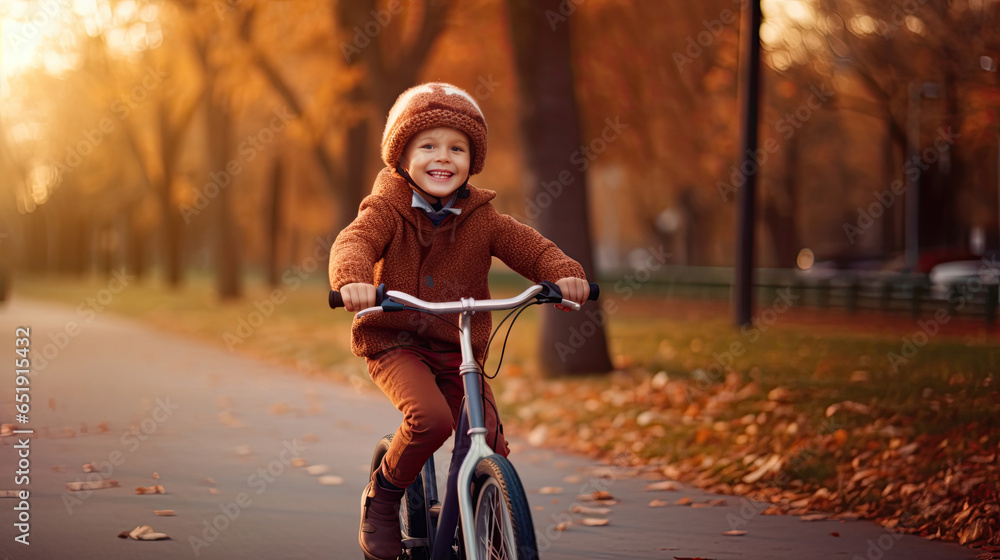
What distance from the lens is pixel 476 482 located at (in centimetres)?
359

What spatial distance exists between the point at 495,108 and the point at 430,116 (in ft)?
71.9

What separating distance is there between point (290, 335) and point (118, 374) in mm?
5434

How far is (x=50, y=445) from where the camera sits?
7.68 m

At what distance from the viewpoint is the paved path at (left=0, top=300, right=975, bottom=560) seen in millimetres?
5203

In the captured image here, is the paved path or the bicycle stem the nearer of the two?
the bicycle stem

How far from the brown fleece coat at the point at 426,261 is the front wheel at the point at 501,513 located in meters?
0.58

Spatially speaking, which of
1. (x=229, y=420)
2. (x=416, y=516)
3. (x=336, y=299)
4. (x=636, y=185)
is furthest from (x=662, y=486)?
(x=636, y=185)

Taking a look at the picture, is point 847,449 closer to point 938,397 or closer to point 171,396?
point 938,397

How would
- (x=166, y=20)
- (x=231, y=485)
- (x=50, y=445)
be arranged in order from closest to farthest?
(x=231, y=485), (x=50, y=445), (x=166, y=20)

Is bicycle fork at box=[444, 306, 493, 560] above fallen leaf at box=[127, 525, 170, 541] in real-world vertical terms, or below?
above

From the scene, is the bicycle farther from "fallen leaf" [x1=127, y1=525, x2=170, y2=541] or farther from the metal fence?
the metal fence

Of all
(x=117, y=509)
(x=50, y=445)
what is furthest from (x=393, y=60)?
(x=117, y=509)

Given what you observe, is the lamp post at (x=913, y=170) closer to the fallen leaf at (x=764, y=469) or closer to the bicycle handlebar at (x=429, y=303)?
the fallen leaf at (x=764, y=469)

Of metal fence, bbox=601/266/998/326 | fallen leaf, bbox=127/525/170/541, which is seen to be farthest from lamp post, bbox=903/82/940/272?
fallen leaf, bbox=127/525/170/541
